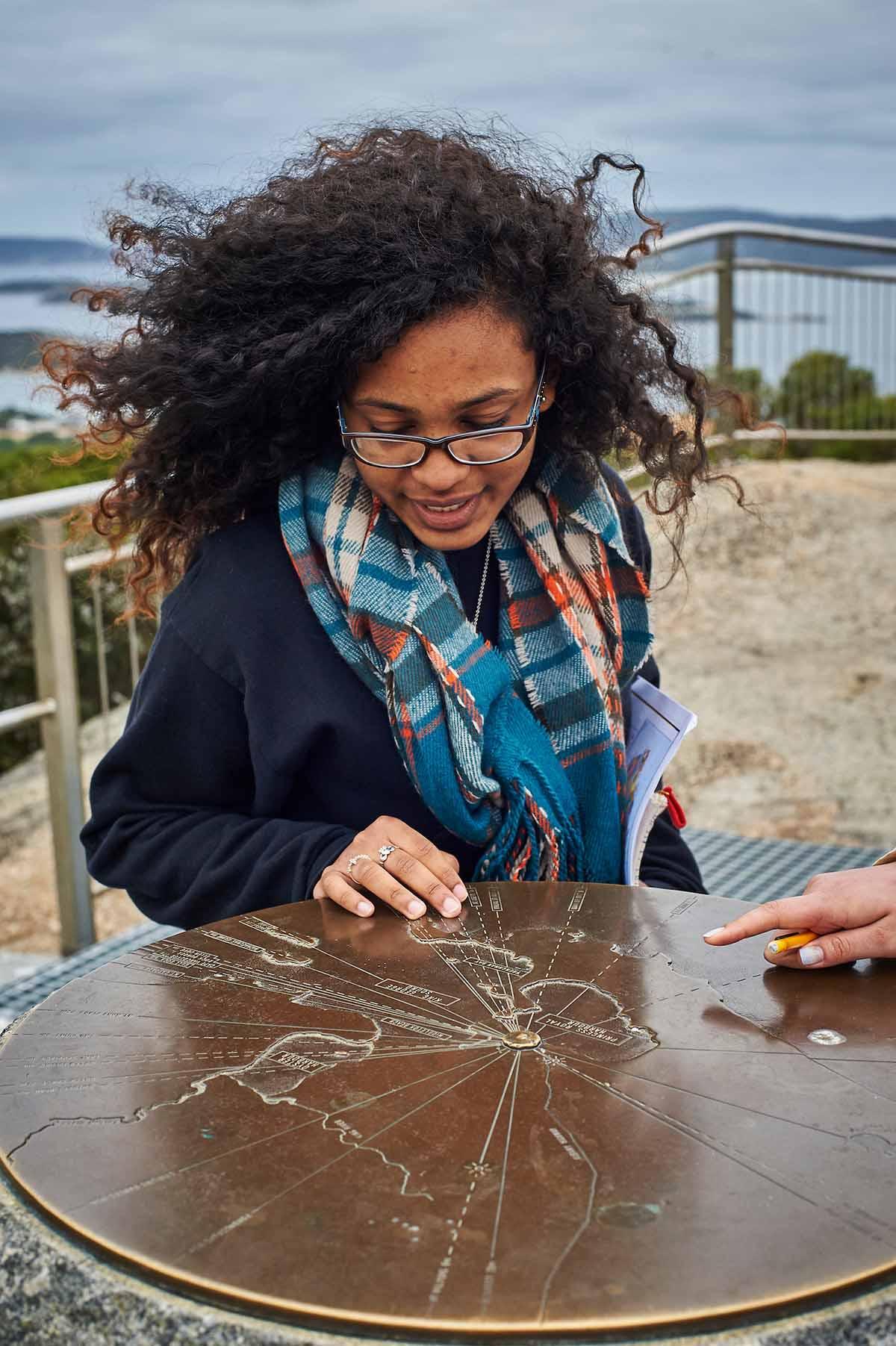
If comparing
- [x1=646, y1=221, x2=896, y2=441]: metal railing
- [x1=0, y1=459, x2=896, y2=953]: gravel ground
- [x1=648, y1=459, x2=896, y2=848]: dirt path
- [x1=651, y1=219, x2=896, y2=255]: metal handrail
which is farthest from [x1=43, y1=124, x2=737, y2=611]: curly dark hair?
[x1=646, y1=221, x2=896, y2=441]: metal railing

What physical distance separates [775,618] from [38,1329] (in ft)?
22.9

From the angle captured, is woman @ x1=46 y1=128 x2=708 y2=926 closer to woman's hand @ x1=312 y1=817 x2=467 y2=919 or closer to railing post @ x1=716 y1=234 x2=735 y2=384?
woman's hand @ x1=312 y1=817 x2=467 y2=919

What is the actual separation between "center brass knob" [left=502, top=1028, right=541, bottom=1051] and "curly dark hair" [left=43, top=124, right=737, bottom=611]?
36.3 inches

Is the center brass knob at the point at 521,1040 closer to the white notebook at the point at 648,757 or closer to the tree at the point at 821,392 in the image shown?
the white notebook at the point at 648,757

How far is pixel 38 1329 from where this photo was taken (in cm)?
112

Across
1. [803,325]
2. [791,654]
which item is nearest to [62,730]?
[791,654]

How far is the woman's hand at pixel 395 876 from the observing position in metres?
1.77

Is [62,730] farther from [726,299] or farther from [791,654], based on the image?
[726,299]

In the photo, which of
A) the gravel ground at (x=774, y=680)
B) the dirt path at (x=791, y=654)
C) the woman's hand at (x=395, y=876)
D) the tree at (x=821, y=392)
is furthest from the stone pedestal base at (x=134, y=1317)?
the tree at (x=821, y=392)

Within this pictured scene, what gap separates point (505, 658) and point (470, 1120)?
94cm

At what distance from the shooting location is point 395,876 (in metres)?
1.81

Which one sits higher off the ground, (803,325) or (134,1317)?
(803,325)

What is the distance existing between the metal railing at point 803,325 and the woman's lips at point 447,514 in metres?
5.39

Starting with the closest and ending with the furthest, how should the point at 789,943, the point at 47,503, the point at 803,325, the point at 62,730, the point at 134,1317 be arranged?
the point at 134,1317 → the point at 789,943 → the point at 47,503 → the point at 62,730 → the point at 803,325
